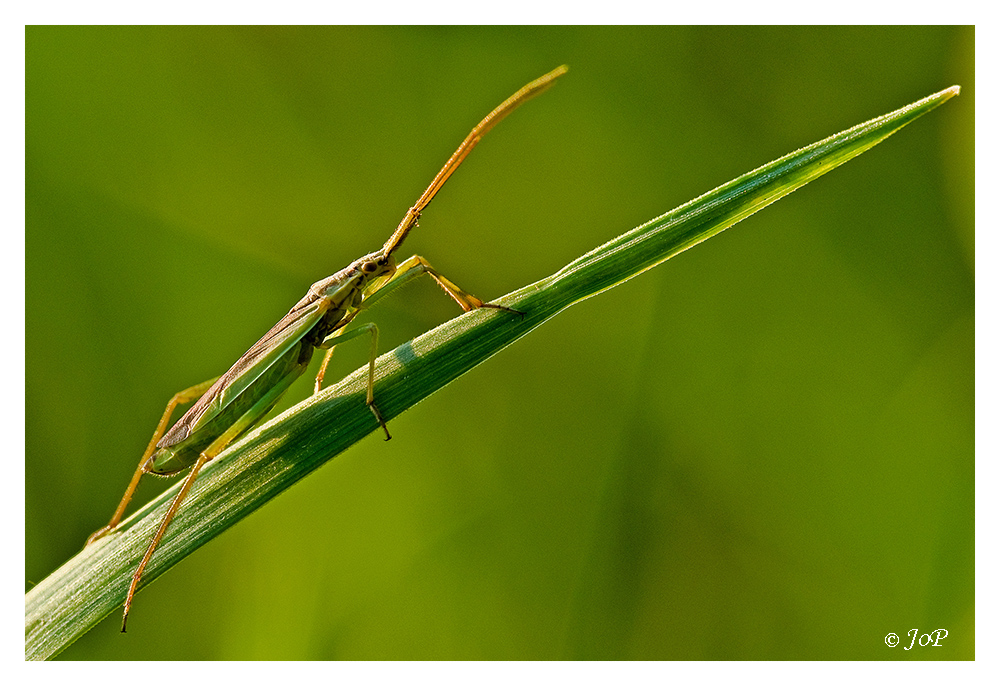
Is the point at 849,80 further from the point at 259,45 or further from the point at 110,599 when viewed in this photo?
the point at 110,599

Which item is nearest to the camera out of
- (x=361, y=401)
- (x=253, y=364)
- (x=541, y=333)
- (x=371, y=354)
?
(x=361, y=401)

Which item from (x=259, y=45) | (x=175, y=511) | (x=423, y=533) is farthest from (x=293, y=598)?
(x=259, y=45)

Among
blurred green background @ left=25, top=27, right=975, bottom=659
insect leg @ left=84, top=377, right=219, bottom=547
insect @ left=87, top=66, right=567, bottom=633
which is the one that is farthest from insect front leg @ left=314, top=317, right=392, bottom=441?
insect leg @ left=84, top=377, right=219, bottom=547

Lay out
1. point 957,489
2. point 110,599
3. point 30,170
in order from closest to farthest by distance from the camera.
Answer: point 110,599, point 957,489, point 30,170

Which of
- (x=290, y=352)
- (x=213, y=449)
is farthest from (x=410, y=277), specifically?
(x=213, y=449)

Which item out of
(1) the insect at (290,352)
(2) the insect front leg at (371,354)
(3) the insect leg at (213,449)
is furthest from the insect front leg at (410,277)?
(3) the insect leg at (213,449)

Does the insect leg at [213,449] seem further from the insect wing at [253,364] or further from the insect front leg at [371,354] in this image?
the insect front leg at [371,354]

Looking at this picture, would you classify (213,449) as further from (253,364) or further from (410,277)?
(410,277)
